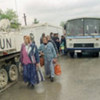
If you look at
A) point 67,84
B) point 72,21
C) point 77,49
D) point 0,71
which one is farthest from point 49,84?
point 72,21

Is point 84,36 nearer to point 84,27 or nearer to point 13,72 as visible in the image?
point 84,27

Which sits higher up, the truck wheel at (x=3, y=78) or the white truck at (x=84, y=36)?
the white truck at (x=84, y=36)

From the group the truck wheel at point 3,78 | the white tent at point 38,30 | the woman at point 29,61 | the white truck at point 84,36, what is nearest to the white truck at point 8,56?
the truck wheel at point 3,78

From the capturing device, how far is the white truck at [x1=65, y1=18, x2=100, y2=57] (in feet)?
42.1

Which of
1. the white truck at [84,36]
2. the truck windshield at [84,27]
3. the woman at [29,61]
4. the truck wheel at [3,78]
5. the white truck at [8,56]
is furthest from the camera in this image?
the truck windshield at [84,27]

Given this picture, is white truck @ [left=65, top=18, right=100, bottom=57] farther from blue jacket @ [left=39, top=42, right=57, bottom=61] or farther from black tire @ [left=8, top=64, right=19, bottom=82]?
black tire @ [left=8, top=64, right=19, bottom=82]

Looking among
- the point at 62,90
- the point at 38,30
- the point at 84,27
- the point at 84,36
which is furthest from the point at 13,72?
the point at 38,30

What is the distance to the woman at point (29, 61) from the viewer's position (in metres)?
6.48

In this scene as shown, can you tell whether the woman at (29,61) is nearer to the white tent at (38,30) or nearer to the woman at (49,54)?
the woman at (49,54)

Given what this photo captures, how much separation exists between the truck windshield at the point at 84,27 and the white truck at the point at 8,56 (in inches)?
237

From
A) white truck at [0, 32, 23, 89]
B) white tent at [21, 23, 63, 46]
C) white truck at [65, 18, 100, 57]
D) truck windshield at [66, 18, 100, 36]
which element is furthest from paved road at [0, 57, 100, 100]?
white tent at [21, 23, 63, 46]

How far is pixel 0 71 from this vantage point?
6.68 meters

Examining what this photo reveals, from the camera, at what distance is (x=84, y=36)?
12.9 metres

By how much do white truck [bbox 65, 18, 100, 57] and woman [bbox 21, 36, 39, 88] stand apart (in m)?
6.91
